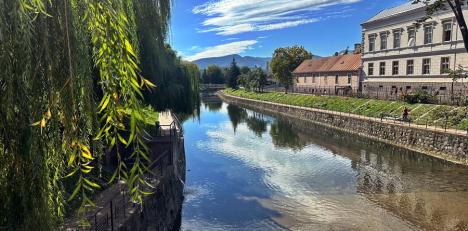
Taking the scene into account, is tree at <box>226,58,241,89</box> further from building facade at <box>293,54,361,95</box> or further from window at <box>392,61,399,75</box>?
window at <box>392,61,399,75</box>

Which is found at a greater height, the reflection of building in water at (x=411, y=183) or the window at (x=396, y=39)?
the window at (x=396, y=39)

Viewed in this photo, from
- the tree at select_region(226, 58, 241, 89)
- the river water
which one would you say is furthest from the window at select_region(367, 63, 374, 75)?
the tree at select_region(226, 58, 241, 89)

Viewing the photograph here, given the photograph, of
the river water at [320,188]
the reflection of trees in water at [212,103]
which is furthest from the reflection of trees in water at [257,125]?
the reflection of trees in water at [212,103]

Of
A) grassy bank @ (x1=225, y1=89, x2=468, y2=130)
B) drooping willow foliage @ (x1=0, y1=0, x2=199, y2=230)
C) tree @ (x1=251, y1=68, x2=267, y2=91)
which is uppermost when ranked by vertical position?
tree @ (x1=251, y1=68, x2=267, y2=91)

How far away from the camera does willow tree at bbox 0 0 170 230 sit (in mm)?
2273

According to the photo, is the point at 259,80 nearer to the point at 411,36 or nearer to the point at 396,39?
the point at 396,39

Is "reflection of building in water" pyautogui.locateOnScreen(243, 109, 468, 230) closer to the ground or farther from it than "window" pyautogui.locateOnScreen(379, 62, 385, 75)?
closer to the ground

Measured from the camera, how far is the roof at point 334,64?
51500 mm

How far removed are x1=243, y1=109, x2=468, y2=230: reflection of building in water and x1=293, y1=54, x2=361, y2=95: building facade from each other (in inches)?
816

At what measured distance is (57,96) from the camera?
8.89ft

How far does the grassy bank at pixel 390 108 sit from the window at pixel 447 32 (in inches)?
284

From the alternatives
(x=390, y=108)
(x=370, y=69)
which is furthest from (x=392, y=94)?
(x=370, y=69)

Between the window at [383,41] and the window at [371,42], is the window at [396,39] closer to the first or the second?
the window at [383,41]

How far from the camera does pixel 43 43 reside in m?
2.53
